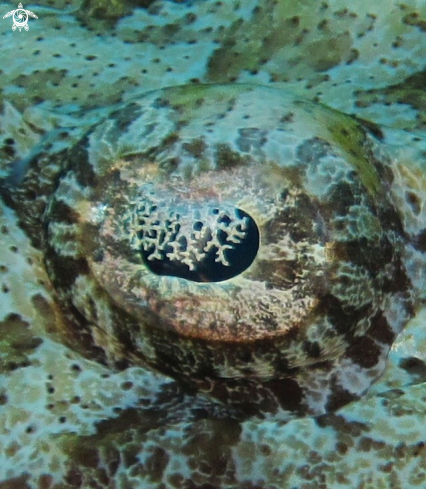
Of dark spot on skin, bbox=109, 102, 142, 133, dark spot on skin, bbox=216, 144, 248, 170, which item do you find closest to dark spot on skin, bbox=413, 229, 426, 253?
dark spot on skin, bbox=216, 144, 248, 170

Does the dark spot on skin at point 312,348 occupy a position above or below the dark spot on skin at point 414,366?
above

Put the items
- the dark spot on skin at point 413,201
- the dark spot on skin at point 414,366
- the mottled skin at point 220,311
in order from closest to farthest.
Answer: the mottled skin at point 220,311 < the dark spot on skin at point 414,366 < the dark spot on skin at point 413,201

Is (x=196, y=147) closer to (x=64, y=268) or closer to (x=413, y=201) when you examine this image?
(x=64, y=268)

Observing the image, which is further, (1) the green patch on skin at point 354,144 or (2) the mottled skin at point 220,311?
(1) the green patch on skin at point 354,144

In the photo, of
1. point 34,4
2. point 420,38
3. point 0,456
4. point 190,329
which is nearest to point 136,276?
point 190,329

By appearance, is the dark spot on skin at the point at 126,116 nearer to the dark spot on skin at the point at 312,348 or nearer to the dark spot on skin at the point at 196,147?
the dark spot on skin at the point at 196,147

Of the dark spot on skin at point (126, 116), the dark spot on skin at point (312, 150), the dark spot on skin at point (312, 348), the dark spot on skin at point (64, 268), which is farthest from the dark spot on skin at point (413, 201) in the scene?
the dark spot on skin at point (64, 268)

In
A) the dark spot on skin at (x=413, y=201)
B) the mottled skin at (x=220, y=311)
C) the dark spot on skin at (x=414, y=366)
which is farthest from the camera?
the dark spot on skin at (x=413, y=201)

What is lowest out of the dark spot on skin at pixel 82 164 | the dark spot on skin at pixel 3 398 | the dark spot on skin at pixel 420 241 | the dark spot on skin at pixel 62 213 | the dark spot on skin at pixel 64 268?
the dark spot on skin at pixel 3 398

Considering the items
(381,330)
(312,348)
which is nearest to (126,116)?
(312,348)

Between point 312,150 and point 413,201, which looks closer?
point 312,150

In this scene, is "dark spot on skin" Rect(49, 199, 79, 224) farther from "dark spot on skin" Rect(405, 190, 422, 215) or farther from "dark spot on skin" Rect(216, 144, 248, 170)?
"dark spot on skin" Rect(405, 190, 422, 215)
